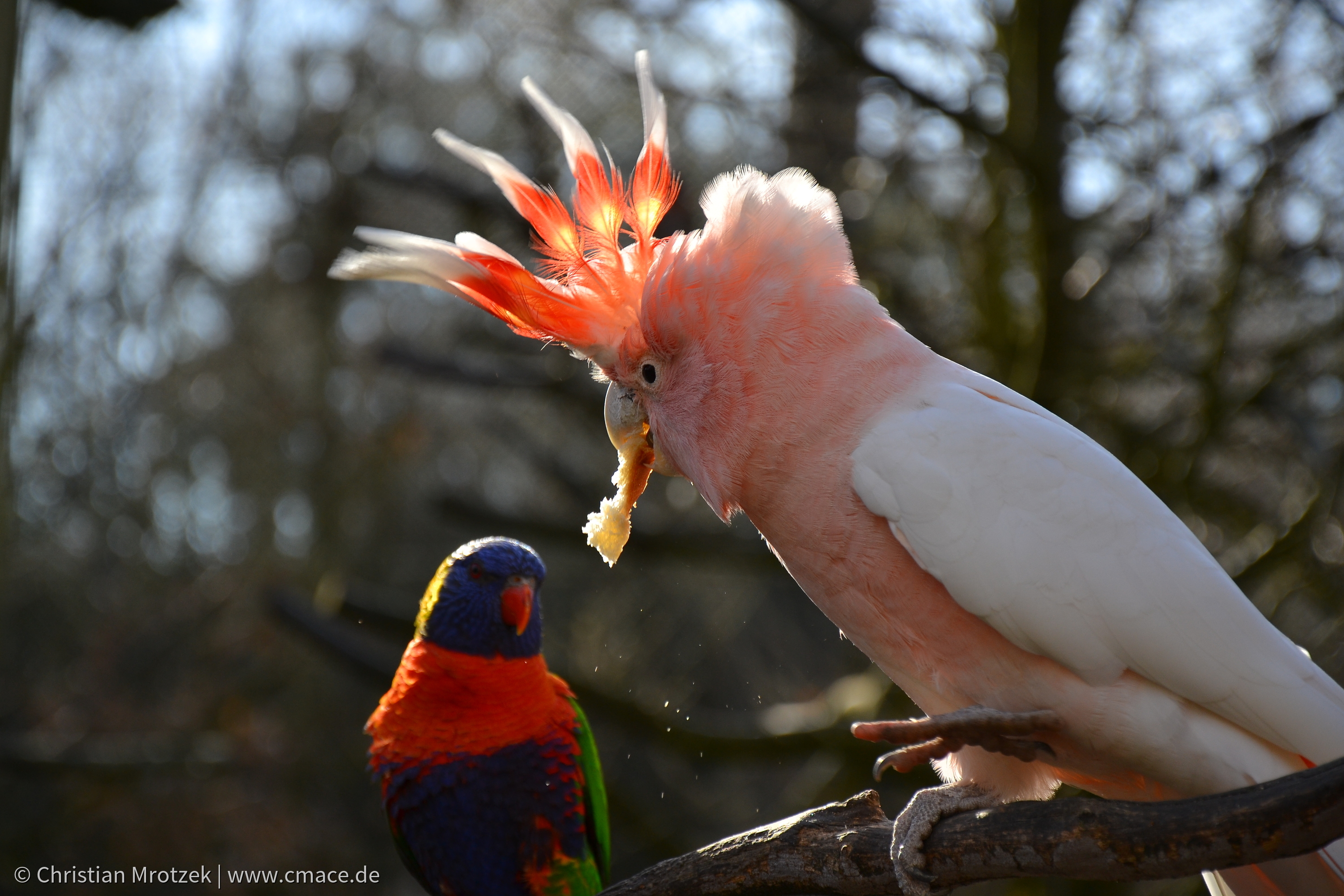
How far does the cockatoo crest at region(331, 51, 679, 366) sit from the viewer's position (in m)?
1.44

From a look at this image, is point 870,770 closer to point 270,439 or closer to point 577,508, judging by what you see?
point 577,508

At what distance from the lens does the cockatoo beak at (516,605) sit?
206 centimetres

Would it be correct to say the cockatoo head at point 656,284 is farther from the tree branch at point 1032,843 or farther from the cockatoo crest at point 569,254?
the tree branch at point 1032,843

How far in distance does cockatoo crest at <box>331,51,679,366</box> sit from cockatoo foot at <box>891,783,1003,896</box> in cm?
81

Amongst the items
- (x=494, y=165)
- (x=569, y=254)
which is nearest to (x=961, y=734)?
(x=569, y=254)

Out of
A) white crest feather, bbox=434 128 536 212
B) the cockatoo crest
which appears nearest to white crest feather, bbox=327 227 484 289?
the cockatoo crest

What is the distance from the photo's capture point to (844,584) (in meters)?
1.33

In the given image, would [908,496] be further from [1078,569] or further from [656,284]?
[656,284]

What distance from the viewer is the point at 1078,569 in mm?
1189

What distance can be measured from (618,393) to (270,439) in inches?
186

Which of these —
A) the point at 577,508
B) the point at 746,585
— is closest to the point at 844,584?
the point at 577,508

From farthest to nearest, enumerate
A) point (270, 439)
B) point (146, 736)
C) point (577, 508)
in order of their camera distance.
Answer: point (270, 439)
point (146, 736)
point (577, 508)

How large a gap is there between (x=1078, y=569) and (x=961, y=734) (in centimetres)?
28

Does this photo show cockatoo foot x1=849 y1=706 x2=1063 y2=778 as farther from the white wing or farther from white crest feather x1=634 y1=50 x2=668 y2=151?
white crest feather x1=634 y1=50 x2=668 y2=151
